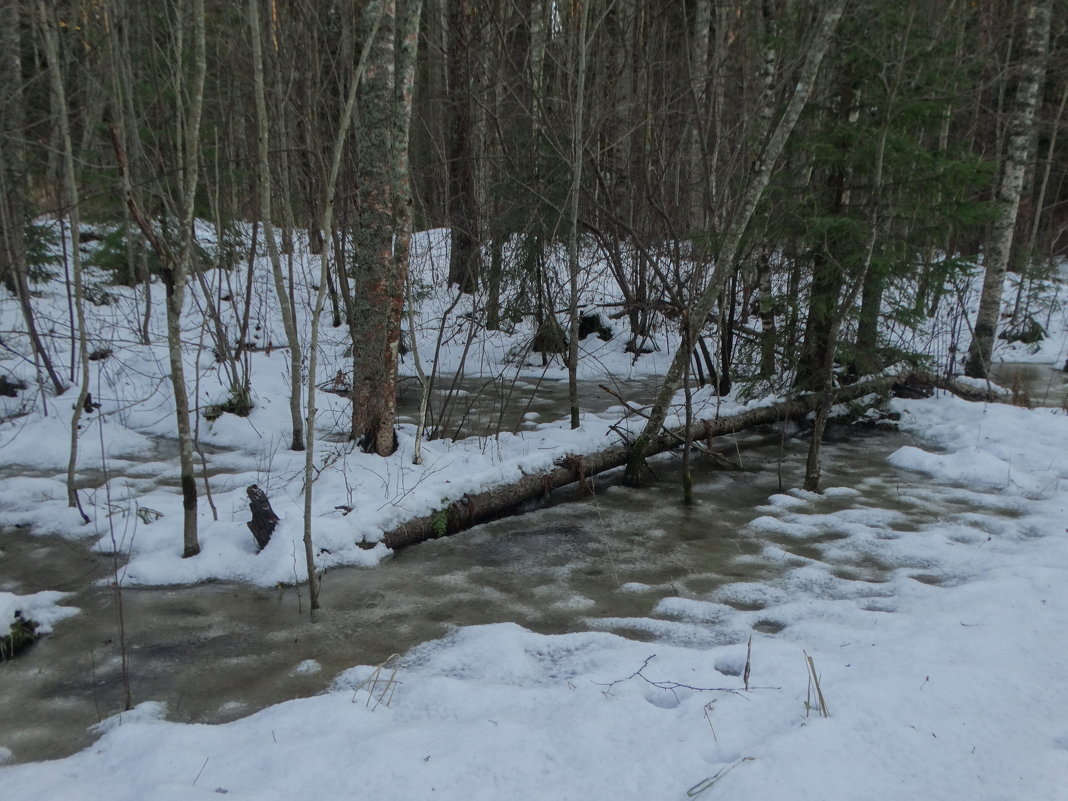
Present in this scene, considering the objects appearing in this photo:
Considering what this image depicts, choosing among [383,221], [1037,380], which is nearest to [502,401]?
[383,221]

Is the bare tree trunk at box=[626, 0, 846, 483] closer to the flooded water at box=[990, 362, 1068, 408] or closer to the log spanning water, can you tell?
the log spanning water

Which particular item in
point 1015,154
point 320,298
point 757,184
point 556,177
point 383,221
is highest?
point 1015,154

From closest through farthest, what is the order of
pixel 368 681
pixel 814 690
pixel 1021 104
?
1. pixel 814 690
2. pixel 368 681
3. pixel 1021 104

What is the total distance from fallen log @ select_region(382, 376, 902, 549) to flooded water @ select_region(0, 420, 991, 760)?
0.14 metres

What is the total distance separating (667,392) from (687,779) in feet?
12.4

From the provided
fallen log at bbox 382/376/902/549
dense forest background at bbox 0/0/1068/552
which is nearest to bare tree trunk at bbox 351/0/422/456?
dense forest background at bbox 0/0/1068/552

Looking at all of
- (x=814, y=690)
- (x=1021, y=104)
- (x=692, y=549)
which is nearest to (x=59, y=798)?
(x=814, y=690)

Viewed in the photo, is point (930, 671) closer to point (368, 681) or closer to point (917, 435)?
point (368, 681)

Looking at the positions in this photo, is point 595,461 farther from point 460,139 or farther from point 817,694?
point 460,139

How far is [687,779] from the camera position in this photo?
2.68 meters

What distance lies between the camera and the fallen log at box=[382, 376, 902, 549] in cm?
532

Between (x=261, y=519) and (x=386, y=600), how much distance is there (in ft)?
3.46

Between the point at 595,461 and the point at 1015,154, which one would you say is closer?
the point at 595,461

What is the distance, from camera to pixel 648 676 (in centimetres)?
339
